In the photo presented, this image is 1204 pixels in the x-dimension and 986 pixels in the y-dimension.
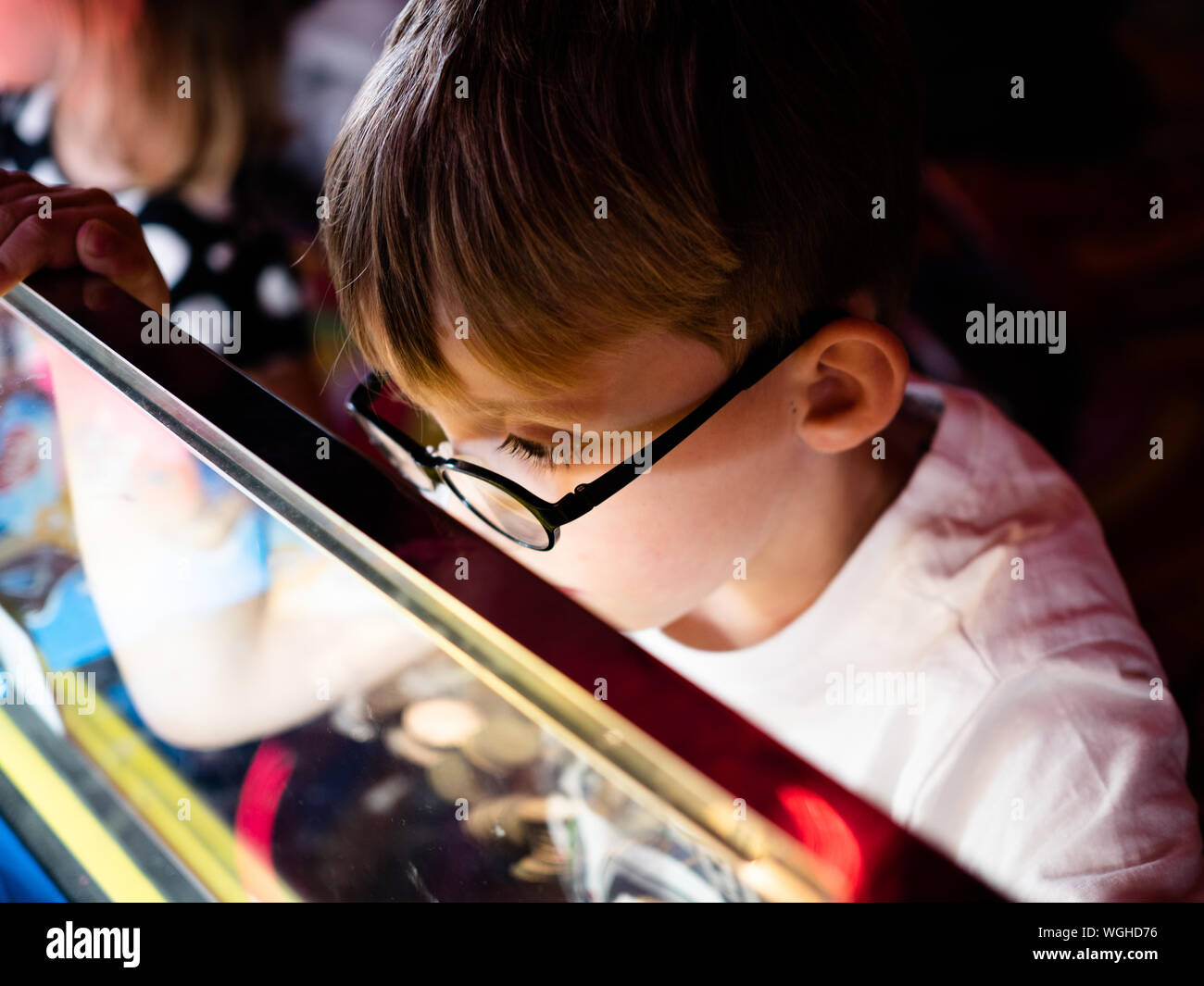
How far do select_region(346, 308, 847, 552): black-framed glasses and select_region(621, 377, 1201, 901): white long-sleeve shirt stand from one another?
14.6 inches

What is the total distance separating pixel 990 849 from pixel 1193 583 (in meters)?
1.86

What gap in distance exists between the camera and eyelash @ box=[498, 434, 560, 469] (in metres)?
0.90

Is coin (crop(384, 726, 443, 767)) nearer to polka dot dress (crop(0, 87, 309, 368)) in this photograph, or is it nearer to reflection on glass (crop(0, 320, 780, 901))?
reflection on glass (crop(0, 320, 780, 901))

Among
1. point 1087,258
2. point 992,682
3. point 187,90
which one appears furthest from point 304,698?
point 1087,258

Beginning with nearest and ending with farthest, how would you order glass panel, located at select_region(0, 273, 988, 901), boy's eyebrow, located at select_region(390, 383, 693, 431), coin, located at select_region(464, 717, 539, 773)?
glass panel, located at select_region(0, 273, 988, 901)
coin, located at select_region(464, 717, 539, 773)
boy's eyebrow, located at select_region(390, 383, 693, 431)

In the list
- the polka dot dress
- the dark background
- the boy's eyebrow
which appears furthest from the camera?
the dark background

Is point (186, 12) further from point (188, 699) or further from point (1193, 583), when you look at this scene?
point (1193, 583)

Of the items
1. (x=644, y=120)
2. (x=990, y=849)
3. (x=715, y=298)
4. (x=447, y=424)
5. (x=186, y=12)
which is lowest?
(x=990, y=849)

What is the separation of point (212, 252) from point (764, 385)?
1.85 metres

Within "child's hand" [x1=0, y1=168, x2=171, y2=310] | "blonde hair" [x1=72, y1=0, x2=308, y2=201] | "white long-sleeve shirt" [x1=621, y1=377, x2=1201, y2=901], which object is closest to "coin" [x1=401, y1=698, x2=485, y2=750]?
"child's hand" [x1=0, y1=168, x2=171, y2=310]

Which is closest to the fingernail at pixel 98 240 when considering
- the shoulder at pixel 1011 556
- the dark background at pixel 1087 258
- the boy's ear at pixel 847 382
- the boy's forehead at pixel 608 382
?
the boy's forehead at pixel 608 382

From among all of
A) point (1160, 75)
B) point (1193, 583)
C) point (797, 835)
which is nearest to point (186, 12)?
point (797, 835)

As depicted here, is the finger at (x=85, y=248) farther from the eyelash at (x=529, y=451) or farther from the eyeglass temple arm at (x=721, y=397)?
the eyeglass temple arm at (x=721, y=397)

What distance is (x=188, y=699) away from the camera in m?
0.92
